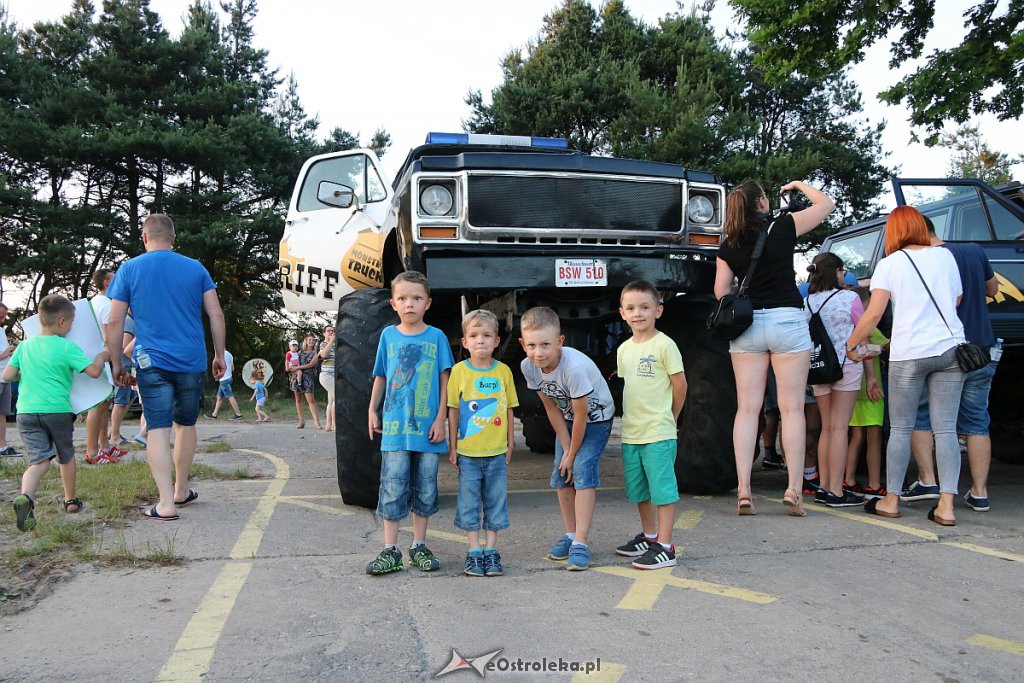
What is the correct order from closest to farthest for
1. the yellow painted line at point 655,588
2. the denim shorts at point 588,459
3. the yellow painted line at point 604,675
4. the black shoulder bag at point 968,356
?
the yellow painted line at point 604,675
the yellow painted line at point 655,588
the denim shorts at point 588,459
the black shoulder bag at point 968,356

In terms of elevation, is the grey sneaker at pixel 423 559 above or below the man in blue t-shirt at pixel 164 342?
below

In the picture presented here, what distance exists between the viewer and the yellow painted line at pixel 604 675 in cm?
251

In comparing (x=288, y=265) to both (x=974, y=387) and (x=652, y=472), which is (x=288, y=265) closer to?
(x=652, y=472)

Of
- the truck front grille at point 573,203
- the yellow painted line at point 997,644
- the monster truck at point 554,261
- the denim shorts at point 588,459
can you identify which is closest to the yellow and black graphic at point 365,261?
the monster truck at point 554,261

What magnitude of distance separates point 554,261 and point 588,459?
130 centimetres

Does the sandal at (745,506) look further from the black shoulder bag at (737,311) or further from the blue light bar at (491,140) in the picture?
the blue light bar at (491,140)

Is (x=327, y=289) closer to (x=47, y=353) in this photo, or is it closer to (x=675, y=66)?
(x=47, y=353)

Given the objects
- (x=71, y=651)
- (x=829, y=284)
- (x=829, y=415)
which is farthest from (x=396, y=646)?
(x=829, y=284)

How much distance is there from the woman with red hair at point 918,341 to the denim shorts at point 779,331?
318 millimetres

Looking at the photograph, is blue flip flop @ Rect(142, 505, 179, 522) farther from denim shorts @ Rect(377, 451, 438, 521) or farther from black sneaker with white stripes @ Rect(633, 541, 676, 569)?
black sneaker with white stripes @ Rect(633, 541, 676, 569)

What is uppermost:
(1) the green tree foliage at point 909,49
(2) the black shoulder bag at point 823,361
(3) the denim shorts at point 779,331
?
(1) the green tree foliage at point 909,49

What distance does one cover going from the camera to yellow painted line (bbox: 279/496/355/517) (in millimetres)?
5027

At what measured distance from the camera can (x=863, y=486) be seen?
6316mm

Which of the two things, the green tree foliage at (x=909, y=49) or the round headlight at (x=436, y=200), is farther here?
the green tree foliage at (x=909, y=49)
